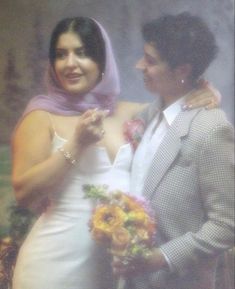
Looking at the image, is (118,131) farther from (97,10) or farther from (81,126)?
(97,10)

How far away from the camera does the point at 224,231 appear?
1.36m

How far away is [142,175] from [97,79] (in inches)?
9.9

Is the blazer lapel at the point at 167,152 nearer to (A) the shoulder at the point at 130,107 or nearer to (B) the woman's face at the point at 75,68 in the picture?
(A) the shoulder at the point at 130,107

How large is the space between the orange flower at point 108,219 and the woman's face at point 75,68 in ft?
0.93

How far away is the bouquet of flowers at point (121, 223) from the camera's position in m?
1.29

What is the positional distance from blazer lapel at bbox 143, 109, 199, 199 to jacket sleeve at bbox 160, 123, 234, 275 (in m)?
0.06

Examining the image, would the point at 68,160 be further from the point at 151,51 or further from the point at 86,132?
the point at 151,51

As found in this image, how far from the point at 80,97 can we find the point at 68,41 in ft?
0.45

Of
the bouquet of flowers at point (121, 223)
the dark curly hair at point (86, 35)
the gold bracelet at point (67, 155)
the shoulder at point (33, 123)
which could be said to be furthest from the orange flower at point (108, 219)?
the dark curly hair at point (86, 35)

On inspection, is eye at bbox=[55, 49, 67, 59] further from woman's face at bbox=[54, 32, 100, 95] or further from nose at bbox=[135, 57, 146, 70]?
nose at bbox=[135, 57, 146, 70]

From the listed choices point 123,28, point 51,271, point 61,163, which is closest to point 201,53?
point 123,28

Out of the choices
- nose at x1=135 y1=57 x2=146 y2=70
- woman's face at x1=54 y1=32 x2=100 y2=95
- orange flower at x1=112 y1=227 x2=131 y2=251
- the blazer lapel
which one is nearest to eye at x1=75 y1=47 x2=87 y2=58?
woman's face at x1=54 y1=32 x2=100 y2=95

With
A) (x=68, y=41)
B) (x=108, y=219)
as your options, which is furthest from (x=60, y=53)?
(x=108, y=219)

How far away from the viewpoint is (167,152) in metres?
1.36
